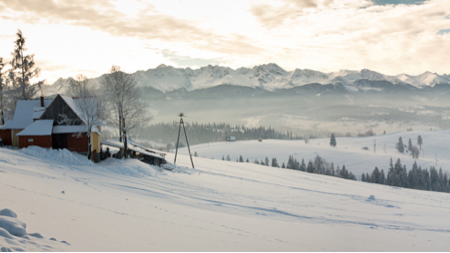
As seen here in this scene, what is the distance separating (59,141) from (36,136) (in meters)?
2.34

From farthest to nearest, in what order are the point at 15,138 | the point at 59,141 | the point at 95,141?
the point at 95,141 < the point at 15,138 < the point at 59,141

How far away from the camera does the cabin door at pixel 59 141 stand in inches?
1268

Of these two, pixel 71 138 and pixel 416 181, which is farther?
pixel 416 181

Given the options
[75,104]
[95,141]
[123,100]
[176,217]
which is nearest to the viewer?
[176,217]

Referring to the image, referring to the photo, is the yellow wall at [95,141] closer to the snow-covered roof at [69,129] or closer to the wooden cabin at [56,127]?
the wooden cabin at [56,127]

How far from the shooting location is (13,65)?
37750 millimetres

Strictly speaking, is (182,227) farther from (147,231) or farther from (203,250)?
(203,250)

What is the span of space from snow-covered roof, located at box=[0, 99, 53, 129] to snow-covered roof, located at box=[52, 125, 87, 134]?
4.76 metres

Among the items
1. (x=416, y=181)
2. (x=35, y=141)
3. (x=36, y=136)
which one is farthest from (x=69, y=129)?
(x=416, y=181)

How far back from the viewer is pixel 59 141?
32.3 m

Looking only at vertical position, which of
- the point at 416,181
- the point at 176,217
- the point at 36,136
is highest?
the point at 36,136

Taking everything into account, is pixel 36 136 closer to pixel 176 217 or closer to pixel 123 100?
pixel 123 100

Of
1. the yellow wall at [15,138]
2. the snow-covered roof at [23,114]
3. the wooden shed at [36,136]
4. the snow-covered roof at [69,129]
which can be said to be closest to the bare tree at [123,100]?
the snow-covered roof at [69,129]

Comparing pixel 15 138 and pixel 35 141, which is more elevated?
pixel 15 138
